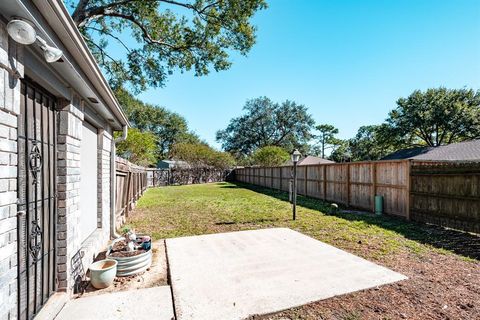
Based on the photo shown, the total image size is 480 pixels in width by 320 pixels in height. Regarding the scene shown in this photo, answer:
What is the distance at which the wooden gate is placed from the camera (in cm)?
208

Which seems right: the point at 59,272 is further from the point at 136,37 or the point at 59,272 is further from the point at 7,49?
the point at 136,37

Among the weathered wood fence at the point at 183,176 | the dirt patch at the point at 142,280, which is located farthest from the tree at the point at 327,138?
the dirt patch at the point at 142,280

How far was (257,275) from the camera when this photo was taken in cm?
361

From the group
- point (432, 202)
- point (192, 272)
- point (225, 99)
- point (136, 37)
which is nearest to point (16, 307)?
point (192, 272)

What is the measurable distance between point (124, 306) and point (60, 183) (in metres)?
1.55

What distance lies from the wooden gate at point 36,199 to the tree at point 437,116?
2797 cm

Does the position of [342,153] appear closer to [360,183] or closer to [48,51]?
[360,183]

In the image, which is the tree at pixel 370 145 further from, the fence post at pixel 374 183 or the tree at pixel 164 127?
the tree at pixel 164 127

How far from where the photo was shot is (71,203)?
303 cm

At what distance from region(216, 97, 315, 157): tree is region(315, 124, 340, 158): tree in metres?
5.78

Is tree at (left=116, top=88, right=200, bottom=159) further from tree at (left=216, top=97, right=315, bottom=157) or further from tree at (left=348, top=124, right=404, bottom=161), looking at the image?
tree at (left=348, top=124, right=404, bottom=161)

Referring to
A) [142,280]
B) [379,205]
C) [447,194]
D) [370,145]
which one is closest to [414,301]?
[142,280]

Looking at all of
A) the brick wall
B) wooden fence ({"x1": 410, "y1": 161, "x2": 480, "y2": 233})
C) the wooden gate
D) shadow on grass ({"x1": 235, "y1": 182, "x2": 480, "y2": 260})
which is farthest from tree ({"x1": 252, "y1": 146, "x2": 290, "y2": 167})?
the brick wall

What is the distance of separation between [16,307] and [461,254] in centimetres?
626
